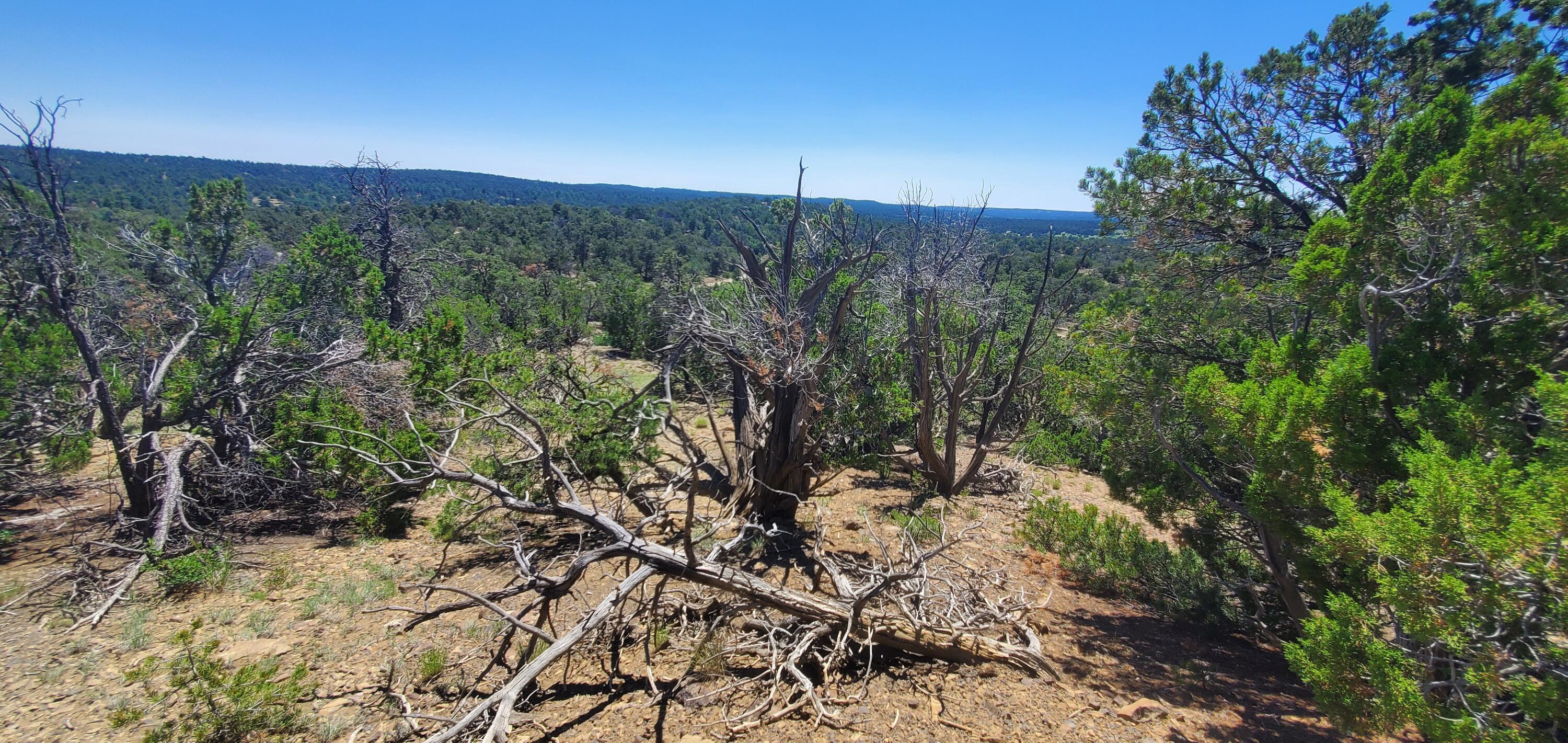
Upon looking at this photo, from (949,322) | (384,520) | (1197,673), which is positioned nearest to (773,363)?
(949,322)

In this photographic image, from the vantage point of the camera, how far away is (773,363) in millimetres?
6410

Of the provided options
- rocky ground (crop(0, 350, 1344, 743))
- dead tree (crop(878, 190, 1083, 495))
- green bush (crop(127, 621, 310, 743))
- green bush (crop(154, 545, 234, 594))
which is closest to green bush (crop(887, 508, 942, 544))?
rocky ground (crop(0, 350, 1344, 743))

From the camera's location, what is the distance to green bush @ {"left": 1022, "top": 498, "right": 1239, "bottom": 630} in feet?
17.7

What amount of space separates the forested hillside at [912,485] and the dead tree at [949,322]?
0.10m

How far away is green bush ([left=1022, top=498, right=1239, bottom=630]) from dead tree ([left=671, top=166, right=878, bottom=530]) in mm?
2663

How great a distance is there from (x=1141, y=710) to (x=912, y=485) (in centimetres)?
547

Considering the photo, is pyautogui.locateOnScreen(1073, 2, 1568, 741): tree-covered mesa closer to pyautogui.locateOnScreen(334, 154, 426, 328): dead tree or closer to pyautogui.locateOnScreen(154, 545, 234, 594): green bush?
pyautogui.locateOnScreen(154, 545, 234, 594): green bush

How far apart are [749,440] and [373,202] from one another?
1358 centimetres

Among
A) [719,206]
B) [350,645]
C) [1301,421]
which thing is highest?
[719,206]

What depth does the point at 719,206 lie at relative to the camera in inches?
3029

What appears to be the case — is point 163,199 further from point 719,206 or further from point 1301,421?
point 1301,421

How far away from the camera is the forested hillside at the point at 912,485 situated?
3.07 meters

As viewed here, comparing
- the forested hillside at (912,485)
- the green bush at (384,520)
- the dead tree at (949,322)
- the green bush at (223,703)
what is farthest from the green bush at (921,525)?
the green bush at (384,520)

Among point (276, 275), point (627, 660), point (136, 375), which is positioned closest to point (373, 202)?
point (276, 275)
